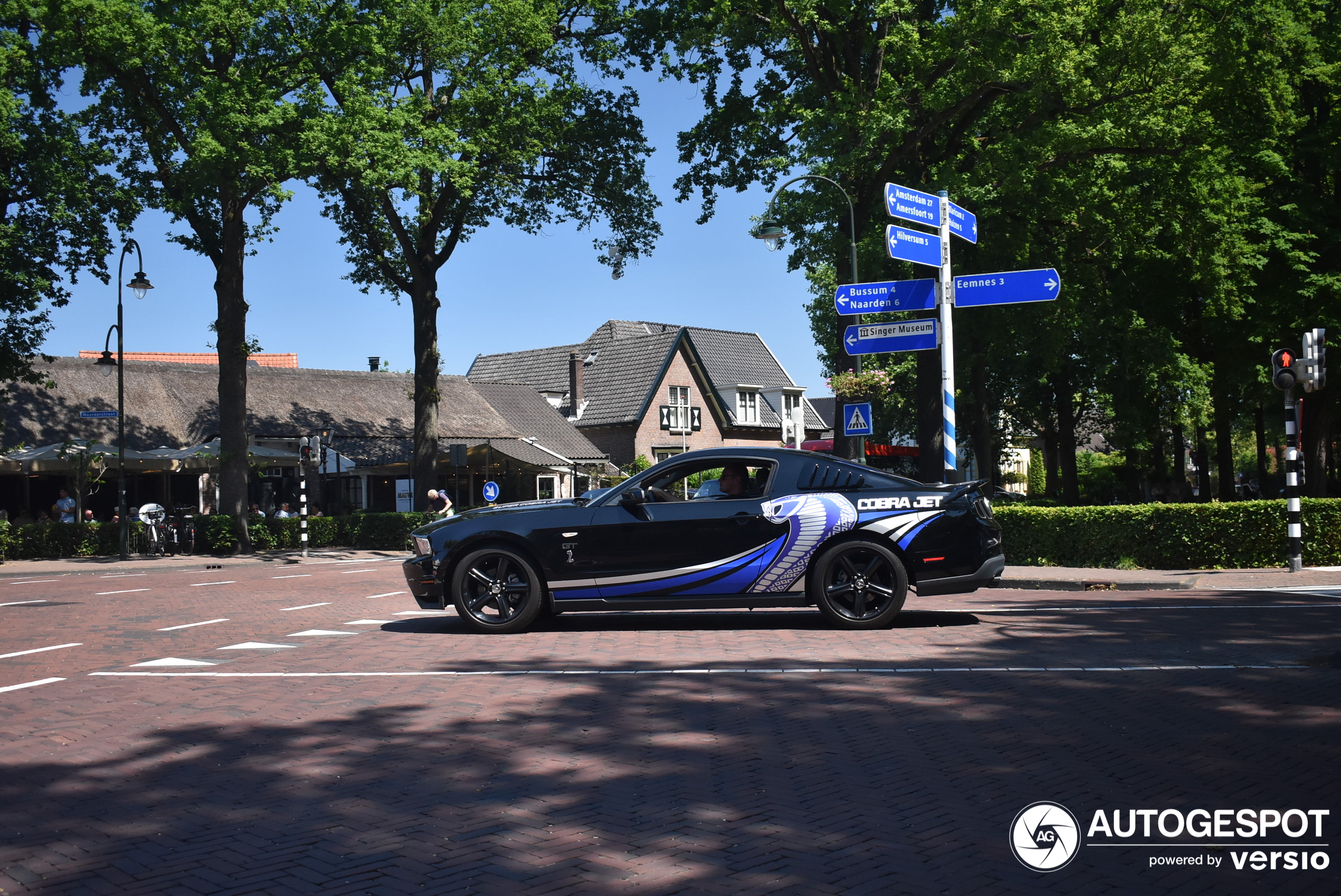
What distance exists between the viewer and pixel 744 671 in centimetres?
813

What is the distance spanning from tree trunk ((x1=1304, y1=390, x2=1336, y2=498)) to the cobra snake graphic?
2275cm

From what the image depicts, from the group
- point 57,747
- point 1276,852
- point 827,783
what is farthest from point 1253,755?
point 57,747

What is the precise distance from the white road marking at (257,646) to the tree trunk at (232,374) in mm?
20504

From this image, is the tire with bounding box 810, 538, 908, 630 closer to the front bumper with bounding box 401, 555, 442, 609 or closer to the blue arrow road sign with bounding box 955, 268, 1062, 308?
the front bumper with bounding box 401, 555, 442, 609

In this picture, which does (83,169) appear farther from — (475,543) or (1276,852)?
(1276,852)

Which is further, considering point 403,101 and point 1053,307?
point 403,101

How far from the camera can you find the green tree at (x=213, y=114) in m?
25.6

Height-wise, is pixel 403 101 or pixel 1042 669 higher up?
pixel 403 101

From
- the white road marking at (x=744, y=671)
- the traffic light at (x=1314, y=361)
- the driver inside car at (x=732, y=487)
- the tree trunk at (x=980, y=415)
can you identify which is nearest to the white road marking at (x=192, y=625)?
the white road marking at (x=744, y=671)

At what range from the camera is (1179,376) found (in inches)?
1115

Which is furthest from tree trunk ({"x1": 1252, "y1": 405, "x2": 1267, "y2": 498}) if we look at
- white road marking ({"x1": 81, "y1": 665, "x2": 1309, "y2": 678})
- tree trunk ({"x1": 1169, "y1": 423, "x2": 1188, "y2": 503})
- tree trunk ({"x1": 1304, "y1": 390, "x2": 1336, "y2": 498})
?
white road marking ({"x1": 81, "y1": 665, "x2": 1309, "y2": 678})

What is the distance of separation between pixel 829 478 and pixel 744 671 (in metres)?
2.76

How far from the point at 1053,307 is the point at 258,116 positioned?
18.4 metres

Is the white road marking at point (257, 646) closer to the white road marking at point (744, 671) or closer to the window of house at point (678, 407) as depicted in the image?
the white road marking at point (744, 671)
